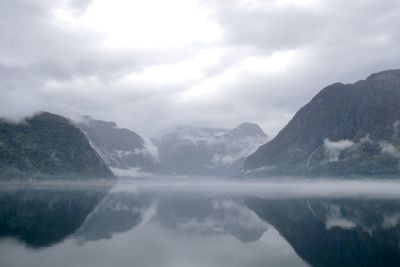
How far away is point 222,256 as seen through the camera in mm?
62344

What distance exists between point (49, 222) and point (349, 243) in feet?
222

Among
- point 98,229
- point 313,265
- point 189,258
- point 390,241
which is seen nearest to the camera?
point 313,265

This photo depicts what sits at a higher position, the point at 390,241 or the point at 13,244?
the point at 13,244

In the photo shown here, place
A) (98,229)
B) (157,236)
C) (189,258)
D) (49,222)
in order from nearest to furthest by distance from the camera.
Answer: (189,258)
(157,236)
(98,229)
(49,222)

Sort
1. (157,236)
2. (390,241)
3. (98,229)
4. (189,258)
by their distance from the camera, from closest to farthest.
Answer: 1. (189,258)
2. (390,241)
3. (157,236)
4. (98,229)

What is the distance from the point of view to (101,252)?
2532 inches

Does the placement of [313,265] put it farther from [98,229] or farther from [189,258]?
[98,229]

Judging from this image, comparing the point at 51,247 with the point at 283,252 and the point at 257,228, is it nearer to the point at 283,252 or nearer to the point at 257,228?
the point at 283,252

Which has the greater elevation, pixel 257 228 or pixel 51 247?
A: pixel 51 247

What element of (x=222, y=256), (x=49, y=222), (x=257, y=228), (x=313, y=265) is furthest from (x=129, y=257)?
(x=49, y=222)

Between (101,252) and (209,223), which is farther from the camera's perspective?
(209,223)

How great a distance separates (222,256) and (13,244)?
3422cm

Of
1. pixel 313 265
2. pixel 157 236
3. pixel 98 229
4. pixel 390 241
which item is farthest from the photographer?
pixel 98 229

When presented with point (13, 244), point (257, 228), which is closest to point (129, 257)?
point (13, 244)
